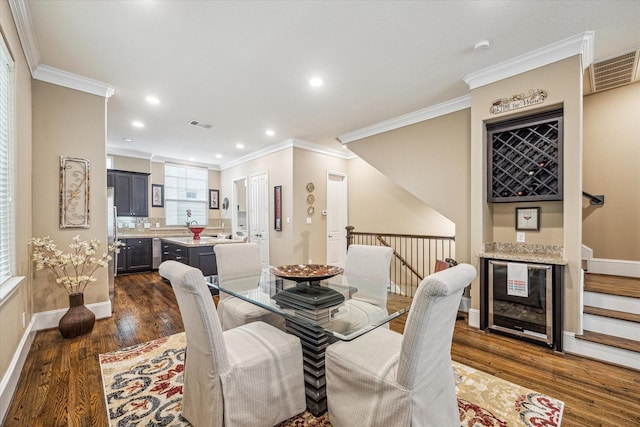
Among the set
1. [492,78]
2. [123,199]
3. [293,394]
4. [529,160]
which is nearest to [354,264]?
[293,394]

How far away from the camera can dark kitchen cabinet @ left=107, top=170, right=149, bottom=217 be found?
6320 millimetres

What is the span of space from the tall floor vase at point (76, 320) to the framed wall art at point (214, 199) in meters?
5.29

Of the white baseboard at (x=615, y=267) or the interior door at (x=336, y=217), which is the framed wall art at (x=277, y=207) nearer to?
the interior door at (x=336, y=217)

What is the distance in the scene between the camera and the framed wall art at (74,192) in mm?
3191

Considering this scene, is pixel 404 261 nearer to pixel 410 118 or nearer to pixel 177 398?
pixel 410 118

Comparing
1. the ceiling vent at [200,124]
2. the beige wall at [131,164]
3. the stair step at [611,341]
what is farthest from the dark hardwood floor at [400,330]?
the beige wall at [131,164]

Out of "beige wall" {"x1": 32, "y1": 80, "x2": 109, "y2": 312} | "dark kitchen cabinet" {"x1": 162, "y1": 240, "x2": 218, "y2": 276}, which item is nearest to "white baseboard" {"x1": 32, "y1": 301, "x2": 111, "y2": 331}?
"beige wall" {"x1": 32, "y1": 80, "x2": 109, "y2": 312}

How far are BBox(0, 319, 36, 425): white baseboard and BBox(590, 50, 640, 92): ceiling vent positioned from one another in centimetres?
578

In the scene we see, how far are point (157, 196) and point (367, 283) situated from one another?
261 inches

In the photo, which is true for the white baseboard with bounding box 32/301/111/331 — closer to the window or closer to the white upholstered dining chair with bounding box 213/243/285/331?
the white upholstered dining chair with bounding box 213/243/285/331

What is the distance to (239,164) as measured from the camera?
7.44 metres

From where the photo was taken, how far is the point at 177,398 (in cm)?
193

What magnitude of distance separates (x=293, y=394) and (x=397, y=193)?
4660 millimetres

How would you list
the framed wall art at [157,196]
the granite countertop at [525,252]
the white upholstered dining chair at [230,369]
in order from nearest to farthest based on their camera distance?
the white upholstered dining chair at [230,369] → the granite countertop at [525,252] → the framed wall art at [157,196]
